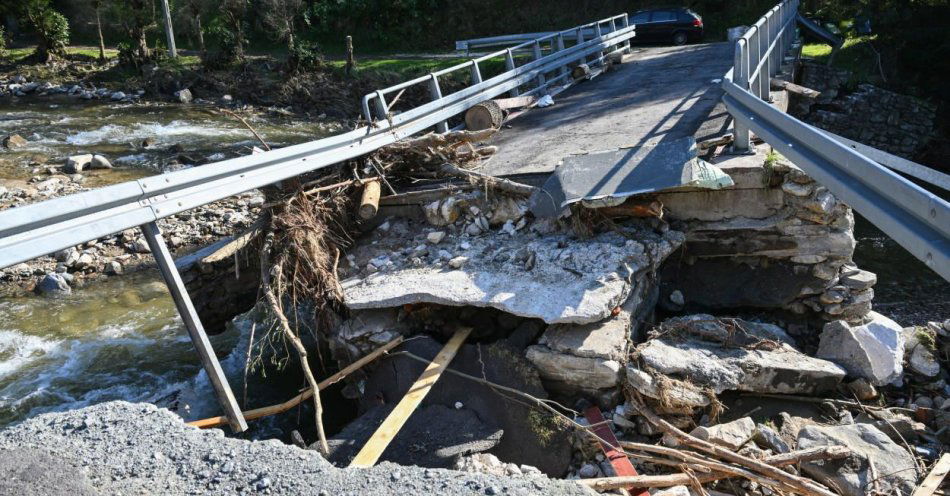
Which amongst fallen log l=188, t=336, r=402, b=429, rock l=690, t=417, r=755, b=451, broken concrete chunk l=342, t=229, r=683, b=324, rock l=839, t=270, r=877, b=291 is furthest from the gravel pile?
rock l=839, t=270, r=877, b=291

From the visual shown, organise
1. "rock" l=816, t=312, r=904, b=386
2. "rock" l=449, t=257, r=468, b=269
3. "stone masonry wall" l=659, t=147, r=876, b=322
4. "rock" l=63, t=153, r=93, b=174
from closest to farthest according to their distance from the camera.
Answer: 1. "rock" l=816, t=312, r=904, b=386
2. "rock" l=449, t=257, r=468, b=269
3. "stone masonry wall" l=659, t=147, r=876, b=322
4. "rock" l=63, t=153, r=93, b=174

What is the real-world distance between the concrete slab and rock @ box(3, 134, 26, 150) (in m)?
13.6

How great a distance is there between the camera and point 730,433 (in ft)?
15.7

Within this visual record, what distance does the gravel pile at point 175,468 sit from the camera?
311 cm

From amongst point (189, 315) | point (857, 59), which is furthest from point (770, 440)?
point (857, 59)

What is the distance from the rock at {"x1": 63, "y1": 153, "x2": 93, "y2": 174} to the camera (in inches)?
597

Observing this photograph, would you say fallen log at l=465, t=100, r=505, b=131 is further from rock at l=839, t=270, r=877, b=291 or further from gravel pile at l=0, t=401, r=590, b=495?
gravel pile at l=0, t=401, r=590, b=495

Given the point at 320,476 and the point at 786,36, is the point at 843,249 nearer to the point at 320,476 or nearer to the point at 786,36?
the point at 320,476

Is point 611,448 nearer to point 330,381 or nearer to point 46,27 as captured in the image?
point 330,381

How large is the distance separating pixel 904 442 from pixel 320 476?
4067 mm

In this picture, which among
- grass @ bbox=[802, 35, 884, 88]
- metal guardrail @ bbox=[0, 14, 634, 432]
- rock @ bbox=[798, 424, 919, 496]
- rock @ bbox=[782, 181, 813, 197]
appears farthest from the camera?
grass @ bbox=[802, 35, 884, 88]

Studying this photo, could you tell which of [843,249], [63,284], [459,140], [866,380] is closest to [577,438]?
[866,380]

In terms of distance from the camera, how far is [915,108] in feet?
60.0

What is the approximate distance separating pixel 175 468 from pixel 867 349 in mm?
5234
